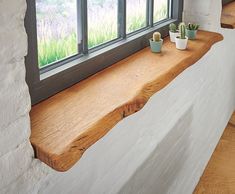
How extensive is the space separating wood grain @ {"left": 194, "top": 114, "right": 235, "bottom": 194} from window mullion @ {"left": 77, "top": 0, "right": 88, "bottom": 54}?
158cm

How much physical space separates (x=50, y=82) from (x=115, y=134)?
1.07ft

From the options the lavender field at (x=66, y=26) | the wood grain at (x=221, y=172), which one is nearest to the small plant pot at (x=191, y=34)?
the lavender field at (x=66, y=26)

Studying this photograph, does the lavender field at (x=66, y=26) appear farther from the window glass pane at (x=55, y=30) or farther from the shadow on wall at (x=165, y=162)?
the shadow on wall at (x=165, y=162)

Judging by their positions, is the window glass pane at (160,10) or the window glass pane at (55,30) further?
the window glass pane at (160,10)

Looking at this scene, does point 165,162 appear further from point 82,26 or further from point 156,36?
point 82,26

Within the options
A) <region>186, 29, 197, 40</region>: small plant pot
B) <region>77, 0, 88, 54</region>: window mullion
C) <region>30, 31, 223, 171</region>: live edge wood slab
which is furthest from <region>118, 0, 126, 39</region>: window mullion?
<region>186, 29, 197, 40</region>: small plant pot

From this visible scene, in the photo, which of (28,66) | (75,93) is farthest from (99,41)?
(28,66)

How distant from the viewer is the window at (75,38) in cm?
118

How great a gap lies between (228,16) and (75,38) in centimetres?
157

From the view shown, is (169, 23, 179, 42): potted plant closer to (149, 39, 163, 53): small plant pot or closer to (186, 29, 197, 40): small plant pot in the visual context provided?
(186, 29, 197, 40): small plant pot

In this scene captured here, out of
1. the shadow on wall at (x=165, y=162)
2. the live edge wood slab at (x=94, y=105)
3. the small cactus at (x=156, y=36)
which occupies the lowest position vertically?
the shadow on wall at (x=165, y=162)

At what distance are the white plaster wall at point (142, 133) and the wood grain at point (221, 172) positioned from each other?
78 mm

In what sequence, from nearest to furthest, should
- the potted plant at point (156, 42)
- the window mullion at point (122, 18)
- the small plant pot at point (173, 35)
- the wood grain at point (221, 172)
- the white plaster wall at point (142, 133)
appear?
the white plaster wall at point (142, 133) → the window mullion at point (122, 18) → the potted plant at point (156, 42) → the small plant pot at point (173, 35) → the wood grain at point (221, 172)

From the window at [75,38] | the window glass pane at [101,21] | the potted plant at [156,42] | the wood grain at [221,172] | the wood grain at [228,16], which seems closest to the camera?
the window at [75,38]
